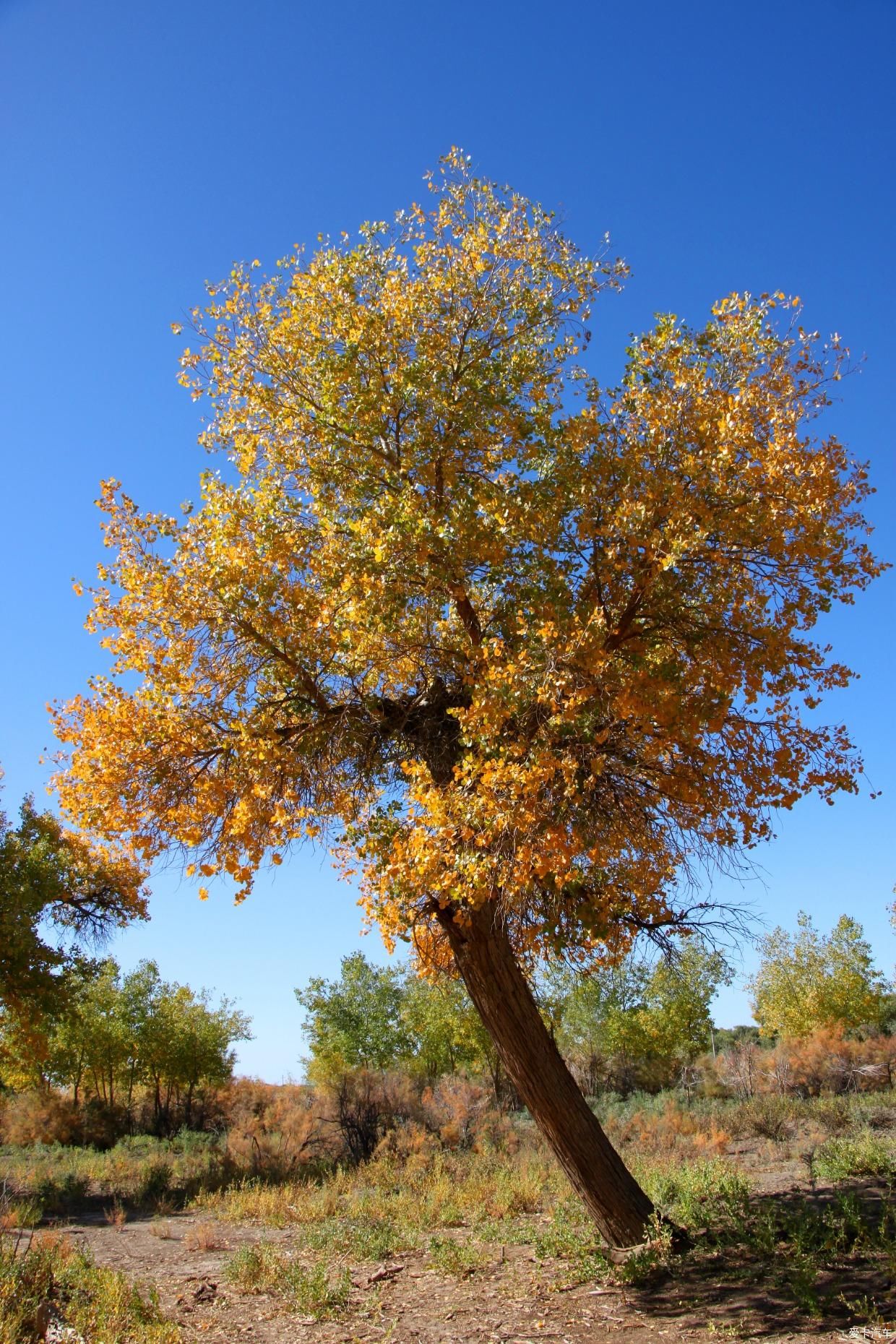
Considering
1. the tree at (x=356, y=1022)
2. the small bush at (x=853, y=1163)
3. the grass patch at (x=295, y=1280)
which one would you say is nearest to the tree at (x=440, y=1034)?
the tree at (x=356, y=1022)

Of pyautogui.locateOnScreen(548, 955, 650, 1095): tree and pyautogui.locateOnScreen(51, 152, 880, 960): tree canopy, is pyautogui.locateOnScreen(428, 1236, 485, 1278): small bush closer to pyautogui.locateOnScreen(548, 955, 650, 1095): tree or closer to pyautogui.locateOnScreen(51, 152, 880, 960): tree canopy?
pyautogui.locateOnScreen(51, 152, 880, 960): tree canopy

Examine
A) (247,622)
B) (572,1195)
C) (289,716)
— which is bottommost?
(572,1195)

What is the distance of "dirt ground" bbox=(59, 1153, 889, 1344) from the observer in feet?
21.7

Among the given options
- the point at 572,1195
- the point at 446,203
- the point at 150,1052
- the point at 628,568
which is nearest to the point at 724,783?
the point at 628,568

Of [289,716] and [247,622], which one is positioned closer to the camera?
[247,622]

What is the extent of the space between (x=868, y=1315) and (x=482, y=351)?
9.19m

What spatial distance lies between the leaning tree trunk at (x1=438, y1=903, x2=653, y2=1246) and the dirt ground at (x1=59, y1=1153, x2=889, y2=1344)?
0.68 meters

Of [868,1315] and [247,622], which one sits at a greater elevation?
[247,622]

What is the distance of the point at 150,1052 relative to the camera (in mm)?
30156

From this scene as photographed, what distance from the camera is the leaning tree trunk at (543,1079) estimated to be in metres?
8.36

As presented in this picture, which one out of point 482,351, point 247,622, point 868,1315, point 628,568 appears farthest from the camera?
point 482,351

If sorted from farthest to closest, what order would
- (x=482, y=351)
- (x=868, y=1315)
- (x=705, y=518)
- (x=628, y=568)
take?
(x=482, y=351)
(x=628, y=568)
(x=705, y=518)
(x=868, y=1315)

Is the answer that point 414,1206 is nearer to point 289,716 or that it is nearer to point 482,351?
point 289,716

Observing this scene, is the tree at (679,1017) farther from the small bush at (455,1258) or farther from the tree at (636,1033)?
the small bush at (455,1258)
